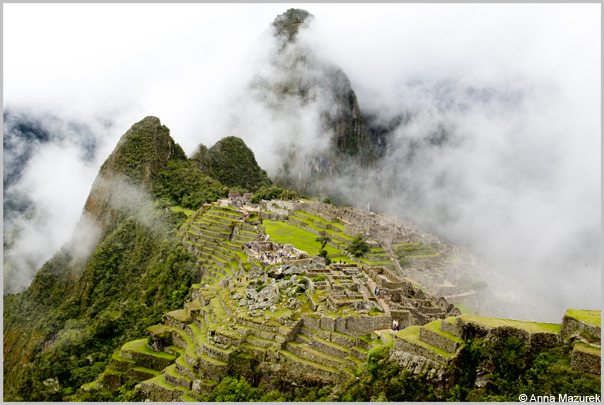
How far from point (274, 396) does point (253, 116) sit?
158 m

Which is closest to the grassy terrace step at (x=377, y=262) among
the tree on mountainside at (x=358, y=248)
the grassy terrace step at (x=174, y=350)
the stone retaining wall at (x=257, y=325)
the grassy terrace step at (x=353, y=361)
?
the tree on mountainside at (x=358, y=248)

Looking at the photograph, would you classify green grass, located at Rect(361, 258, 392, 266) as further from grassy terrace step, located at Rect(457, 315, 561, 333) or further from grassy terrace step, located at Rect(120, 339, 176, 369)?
grassy terrace step, located at Rect(457, 315, 561, 333)

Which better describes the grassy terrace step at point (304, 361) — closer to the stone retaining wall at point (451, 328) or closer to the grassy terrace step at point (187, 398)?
the grassy terrace step at point (187, 398)

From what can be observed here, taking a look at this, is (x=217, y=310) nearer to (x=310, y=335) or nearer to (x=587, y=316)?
(x=310, y=335)

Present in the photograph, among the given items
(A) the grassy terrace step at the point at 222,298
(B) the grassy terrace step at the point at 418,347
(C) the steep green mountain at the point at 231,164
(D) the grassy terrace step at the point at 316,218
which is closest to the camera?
(B) the grassy terrace step at the point at 418,347

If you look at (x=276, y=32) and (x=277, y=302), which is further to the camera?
(x=276, y=32)

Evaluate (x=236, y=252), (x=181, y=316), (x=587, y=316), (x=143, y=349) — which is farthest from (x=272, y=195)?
(x=587, y=316)

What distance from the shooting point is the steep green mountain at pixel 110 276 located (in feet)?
106

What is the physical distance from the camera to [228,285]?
90.3 ft

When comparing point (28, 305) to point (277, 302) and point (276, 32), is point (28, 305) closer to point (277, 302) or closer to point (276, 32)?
point (277, 302)

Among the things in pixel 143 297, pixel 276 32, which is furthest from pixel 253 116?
pixel 143 297

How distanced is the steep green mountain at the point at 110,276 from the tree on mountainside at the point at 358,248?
15.4m

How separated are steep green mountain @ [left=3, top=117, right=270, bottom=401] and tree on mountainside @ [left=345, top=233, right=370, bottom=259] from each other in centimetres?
1541

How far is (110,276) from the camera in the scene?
57031mm
